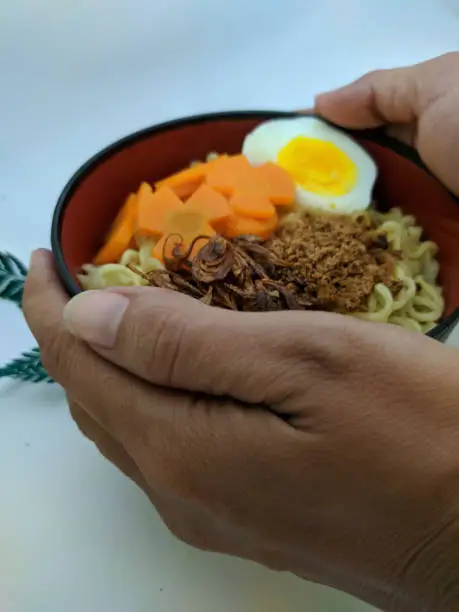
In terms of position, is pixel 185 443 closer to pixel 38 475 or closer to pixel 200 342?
pixel 200 342

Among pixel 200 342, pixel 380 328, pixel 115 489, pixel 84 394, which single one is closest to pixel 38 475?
pixel 115 489

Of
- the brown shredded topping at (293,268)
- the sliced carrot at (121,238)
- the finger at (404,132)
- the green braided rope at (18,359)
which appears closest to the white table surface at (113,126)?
the green braided rope at (18,359)

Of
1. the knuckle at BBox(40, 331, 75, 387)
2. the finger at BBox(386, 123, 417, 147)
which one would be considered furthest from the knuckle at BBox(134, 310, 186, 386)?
the finger at BBox(386, 123, 417, 147)

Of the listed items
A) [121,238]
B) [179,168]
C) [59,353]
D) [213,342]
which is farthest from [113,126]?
[213,342]

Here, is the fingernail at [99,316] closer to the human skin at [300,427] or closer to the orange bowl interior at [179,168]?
the human skin at [300,427]

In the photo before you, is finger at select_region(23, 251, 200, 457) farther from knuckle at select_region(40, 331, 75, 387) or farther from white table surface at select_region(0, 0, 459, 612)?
white table surface at select_region(0, 0, 459, 612)

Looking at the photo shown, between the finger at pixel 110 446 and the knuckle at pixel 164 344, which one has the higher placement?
the knuckle at pixel 164 344
